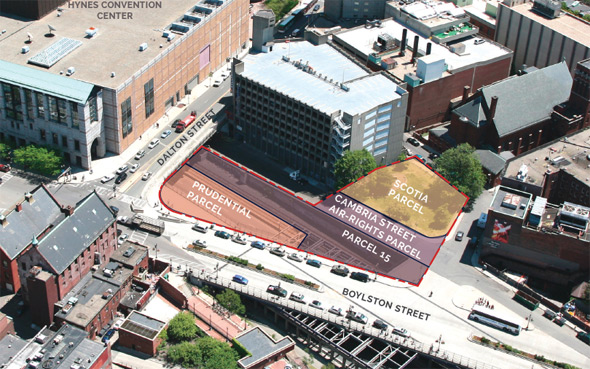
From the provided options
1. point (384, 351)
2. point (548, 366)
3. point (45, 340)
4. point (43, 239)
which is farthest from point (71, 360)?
point (548, 366)

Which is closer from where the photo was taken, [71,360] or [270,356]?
[71,360]

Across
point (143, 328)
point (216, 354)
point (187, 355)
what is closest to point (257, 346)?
point (216, 354)

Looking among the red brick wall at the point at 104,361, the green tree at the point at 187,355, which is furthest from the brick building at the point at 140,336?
the red brick wall at the point at 104,361

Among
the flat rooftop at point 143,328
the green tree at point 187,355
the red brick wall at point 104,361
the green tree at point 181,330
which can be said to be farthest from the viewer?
the green tree at point 181,330

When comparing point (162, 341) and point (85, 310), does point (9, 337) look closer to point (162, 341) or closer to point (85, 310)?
point (85, 310)

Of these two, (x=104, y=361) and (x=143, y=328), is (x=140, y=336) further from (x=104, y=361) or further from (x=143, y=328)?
(x=104, y=361)

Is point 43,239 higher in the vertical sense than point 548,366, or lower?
higher

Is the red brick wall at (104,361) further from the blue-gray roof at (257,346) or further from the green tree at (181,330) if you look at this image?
the blue-gray roof at (257,346)

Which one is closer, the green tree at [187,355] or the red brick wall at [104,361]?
the red brick wall at [104,361]
